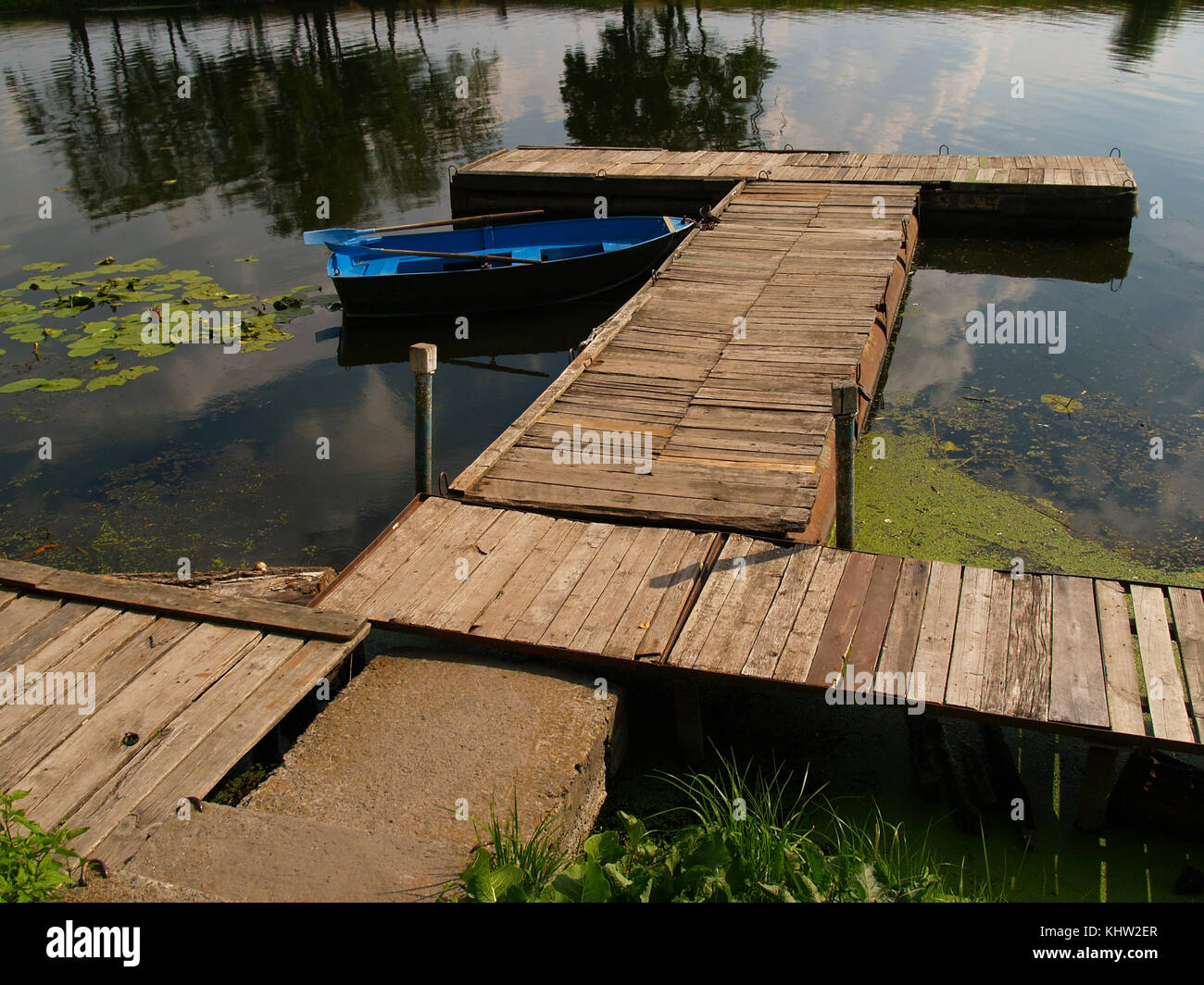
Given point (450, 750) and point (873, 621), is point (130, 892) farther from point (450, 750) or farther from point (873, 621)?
point (873, 621)

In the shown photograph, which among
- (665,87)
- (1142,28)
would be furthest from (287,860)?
(1142,28)

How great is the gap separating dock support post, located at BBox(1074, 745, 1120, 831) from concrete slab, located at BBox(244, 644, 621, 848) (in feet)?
7.41

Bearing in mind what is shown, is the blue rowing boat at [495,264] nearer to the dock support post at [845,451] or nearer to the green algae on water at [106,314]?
the green algae on water at [106,314]

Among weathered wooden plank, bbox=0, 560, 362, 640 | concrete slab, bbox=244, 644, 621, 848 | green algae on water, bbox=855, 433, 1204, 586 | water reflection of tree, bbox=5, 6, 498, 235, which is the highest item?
water reflection of tree, bbox=5, 6, 498, 235

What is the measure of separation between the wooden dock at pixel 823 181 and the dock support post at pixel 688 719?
10.7 m

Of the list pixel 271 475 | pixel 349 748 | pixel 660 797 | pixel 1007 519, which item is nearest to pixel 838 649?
pixel 660 797

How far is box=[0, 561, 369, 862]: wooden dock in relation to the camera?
13.7 ft

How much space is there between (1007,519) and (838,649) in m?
3.29

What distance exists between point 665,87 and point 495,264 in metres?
13.0

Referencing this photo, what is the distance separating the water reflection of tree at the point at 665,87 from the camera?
63.4 feet

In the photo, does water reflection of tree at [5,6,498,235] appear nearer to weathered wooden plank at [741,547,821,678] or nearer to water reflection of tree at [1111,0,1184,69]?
weathered wooden plank at [741,547,821,678]

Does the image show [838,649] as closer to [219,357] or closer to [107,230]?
[219,357]

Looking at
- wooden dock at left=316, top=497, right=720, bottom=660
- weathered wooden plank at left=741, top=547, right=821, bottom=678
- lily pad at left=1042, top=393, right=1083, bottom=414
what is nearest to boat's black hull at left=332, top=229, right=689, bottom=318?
lily pad at left=1042, top=393, right=1083, bottom=414

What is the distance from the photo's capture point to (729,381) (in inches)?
316
